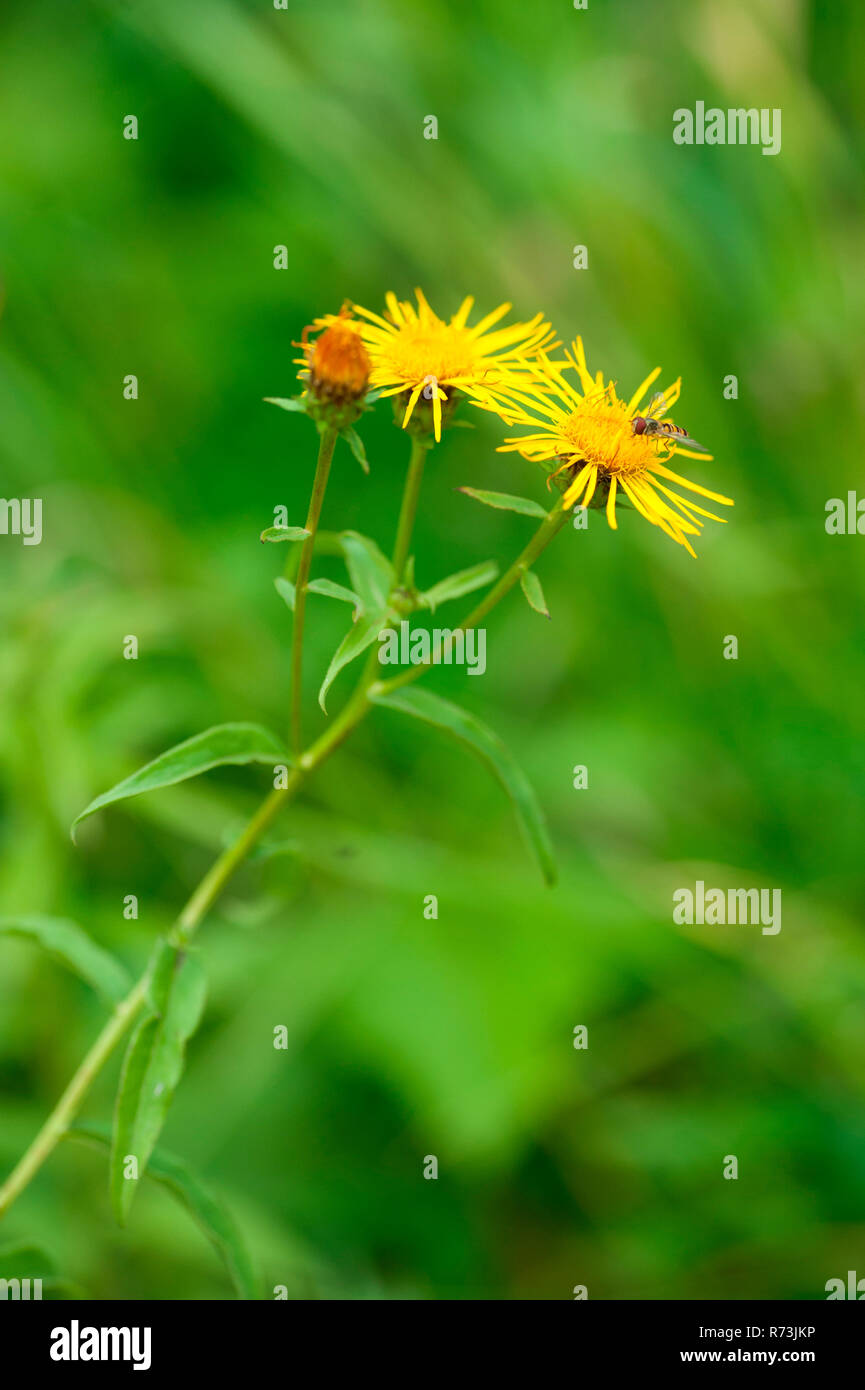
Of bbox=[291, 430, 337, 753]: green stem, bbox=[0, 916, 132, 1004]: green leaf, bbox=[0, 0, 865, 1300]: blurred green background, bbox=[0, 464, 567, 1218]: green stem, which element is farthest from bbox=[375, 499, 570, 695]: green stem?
bbox=[0, 916, 132, 1004]: green leaf

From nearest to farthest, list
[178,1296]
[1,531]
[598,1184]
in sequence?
[178,1296] → [598,1184] → [1,531]

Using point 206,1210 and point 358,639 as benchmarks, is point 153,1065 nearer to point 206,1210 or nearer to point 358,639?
point 206,1210

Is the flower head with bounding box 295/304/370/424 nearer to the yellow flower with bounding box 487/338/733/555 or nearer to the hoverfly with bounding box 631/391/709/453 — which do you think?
the yellow flower with bounding box 487/338/733/555

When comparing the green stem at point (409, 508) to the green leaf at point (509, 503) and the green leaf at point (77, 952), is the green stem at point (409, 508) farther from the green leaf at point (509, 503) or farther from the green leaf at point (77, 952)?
the green leaf at point (77, 952)

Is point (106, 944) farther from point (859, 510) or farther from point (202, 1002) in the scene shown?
point (859, 510)

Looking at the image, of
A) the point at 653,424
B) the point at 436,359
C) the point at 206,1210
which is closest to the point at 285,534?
the point at 436,359
